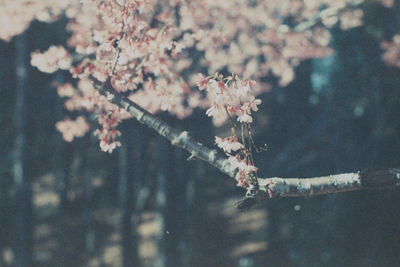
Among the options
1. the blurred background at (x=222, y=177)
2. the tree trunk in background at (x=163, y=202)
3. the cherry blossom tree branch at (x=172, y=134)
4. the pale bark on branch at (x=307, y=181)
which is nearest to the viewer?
the pale bark on branch at (x=307, y=181)

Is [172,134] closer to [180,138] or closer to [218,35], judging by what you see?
[180,138]

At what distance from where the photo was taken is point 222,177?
13.0 meters

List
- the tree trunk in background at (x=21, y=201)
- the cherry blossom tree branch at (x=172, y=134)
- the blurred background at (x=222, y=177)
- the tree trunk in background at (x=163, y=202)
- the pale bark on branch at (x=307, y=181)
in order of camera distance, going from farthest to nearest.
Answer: the blurred background at (x=222, y=177) → the tree trunk in background at (x=21, y=201) → the tree trunk in background at (x=163, y=202) → the cherry blossom tree branch at (x=172, y=134) → the pale bark on branch at (x=307, y=181)

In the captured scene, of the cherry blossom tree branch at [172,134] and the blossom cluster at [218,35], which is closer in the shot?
the cherry blossom tree branch at [172,134]

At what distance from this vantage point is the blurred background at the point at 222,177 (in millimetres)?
9898

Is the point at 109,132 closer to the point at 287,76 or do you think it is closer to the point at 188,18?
the point at 188,18

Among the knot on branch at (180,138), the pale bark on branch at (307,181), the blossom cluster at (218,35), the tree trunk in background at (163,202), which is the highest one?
the blossom cluster at (218,35)

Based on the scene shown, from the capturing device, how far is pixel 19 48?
9508 mm

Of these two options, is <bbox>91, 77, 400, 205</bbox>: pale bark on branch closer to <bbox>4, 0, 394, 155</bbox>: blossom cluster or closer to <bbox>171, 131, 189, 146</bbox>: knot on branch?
<bbox>171, 131, 189, 146</bbox>: knot on branch

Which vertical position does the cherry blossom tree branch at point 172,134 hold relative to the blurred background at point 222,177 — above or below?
below

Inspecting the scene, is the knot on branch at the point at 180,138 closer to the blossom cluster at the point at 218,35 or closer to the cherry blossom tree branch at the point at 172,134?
the cherry blossom tree branch at the point at 172,134

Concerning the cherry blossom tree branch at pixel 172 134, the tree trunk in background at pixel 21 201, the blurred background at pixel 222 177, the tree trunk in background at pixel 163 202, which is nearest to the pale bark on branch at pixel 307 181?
the cherry blossom tree branch at pixel 172 134

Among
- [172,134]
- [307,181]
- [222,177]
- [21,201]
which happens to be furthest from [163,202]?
[222,177]

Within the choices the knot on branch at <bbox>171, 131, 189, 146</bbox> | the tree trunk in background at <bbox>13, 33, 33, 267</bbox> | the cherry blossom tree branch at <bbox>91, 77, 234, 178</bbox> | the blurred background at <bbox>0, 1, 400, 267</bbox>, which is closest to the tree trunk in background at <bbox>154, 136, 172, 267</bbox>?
the blurred background at <bbox>0, 1, 400, 267</bbox>
